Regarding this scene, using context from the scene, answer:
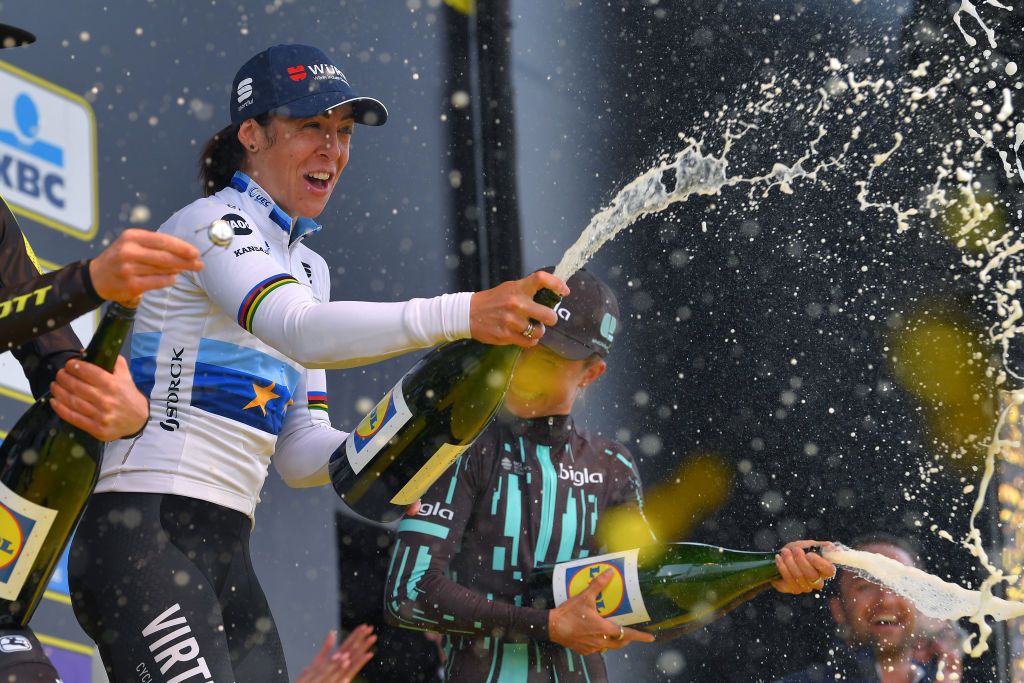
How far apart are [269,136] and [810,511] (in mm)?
1648

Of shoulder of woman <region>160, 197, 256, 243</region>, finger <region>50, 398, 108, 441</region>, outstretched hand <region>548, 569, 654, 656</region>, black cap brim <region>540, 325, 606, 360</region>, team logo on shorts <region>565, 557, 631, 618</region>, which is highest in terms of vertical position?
shoulder of woman <region>160, 197, 256, 243</region>

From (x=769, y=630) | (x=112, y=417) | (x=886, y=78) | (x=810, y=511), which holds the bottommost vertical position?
(x=769, y=630)

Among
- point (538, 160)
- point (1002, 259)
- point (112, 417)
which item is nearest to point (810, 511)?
point (1002, 259)

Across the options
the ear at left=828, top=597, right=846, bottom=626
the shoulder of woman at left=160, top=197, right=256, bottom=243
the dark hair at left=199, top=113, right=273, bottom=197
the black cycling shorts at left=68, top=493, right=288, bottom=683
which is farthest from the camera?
the ear at left=828, top=597, right=846, bottom=626

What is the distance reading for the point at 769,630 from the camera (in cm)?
306

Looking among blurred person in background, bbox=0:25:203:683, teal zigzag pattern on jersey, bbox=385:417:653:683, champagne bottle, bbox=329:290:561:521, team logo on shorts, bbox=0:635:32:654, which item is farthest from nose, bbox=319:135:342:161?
team logo on shorts, bbox=0:635:32:654

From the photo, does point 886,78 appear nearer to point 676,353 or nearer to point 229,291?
point 676,353

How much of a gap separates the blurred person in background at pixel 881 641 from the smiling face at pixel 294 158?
1.52 metres

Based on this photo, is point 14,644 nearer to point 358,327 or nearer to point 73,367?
point 73,367

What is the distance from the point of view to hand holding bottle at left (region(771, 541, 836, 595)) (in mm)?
2088

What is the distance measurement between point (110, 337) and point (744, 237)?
1.88 meters

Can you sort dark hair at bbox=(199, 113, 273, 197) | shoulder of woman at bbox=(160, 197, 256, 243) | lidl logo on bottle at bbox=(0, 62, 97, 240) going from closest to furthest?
shoulder of woman at bbox=(160, 197, 256, 243) → dark hair at bbox=(199, 113, 273, 197) → lidl logo on bottle at bbox=(0, 62, 97, 240)

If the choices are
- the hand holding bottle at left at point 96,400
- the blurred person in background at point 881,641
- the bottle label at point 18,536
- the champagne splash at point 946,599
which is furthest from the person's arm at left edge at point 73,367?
the blurred person in background at point 881,641

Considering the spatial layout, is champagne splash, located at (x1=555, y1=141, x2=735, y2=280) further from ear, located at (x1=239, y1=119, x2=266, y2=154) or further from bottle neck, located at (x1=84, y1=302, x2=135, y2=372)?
bottle neck, located at (x1=84, y1=302, x2=135, y2=372)
